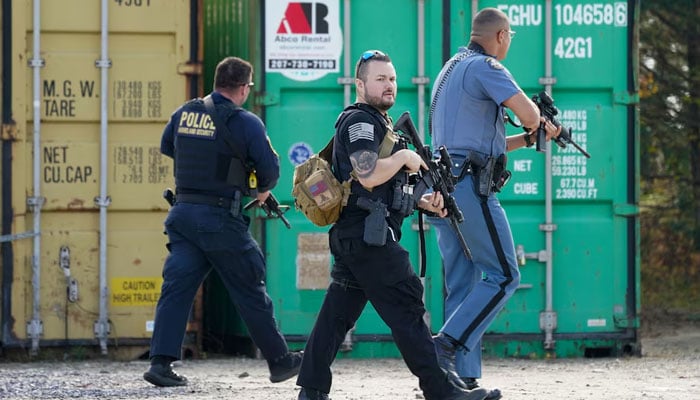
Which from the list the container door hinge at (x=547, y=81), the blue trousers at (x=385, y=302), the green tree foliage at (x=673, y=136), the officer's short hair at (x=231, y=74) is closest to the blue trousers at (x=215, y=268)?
the officer's short hair at (x=231, y=74)

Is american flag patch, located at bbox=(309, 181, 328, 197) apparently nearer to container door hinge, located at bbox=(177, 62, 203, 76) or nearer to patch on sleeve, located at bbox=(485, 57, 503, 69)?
patch on sleeve, located at bbox=(485, 57, 503, 69)

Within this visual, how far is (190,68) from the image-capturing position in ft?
32.6

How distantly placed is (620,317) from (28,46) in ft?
15.0

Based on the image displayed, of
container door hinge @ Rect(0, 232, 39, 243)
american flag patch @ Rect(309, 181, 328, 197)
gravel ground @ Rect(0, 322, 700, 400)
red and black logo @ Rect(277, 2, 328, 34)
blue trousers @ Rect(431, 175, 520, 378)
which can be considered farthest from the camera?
red and black logo @ Rect(277, 2, 328, 34)

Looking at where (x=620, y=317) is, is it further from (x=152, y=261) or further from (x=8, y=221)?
(x=8, y=221)

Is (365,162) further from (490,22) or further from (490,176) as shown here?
(490,22)

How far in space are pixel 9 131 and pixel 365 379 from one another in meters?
3.03

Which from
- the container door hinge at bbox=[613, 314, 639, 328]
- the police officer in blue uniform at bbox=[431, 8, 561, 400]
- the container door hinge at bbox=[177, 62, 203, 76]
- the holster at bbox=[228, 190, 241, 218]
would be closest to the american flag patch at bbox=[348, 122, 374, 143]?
the police officer in blue uniform at bbox=[431, 8, 561, 400]

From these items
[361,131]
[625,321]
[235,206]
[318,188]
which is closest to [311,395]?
[318,188]

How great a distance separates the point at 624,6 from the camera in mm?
10062

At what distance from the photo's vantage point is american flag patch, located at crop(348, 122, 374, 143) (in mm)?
6416

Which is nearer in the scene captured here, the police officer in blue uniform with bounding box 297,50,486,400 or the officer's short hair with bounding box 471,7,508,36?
the police officer in blue uniform with bounding box 297,50,486,400

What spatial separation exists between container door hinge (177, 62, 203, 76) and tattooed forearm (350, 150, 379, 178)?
376 cm

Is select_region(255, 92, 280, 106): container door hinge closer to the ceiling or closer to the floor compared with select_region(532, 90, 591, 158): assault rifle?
closer to the ceiling
